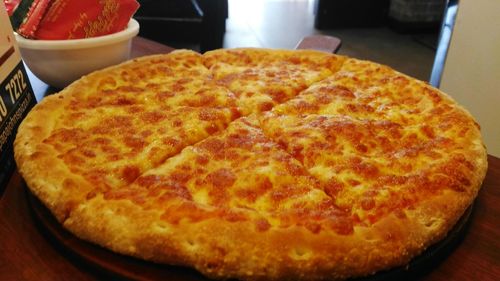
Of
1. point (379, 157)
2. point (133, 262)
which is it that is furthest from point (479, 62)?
point (133, 262)

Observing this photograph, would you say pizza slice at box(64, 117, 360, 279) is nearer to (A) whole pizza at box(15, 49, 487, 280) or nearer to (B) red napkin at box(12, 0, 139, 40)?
(A) whole pizza at box(15, 49, 487, 280)

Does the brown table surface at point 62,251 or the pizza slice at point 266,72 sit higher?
the pizza slice at point 266,72

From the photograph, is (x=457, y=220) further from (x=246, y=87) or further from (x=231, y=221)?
(x=246, y=87)

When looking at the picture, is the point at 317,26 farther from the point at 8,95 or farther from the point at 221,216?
the point at 221,216

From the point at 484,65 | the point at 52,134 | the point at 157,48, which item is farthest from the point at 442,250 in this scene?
the point at 484,65

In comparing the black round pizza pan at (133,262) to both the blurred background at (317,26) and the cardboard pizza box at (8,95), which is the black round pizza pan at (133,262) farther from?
the blurred background at (317,26)

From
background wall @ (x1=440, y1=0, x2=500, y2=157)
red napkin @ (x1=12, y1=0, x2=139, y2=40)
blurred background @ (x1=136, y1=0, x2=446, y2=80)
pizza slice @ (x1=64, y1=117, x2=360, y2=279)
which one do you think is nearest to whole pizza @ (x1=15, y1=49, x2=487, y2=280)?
pizza slice @ (x1=64, y1=117, x2=360, y2=279)

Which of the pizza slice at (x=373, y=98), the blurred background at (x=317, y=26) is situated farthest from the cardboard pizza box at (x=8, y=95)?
the blurred background at (x=317, y=26)
